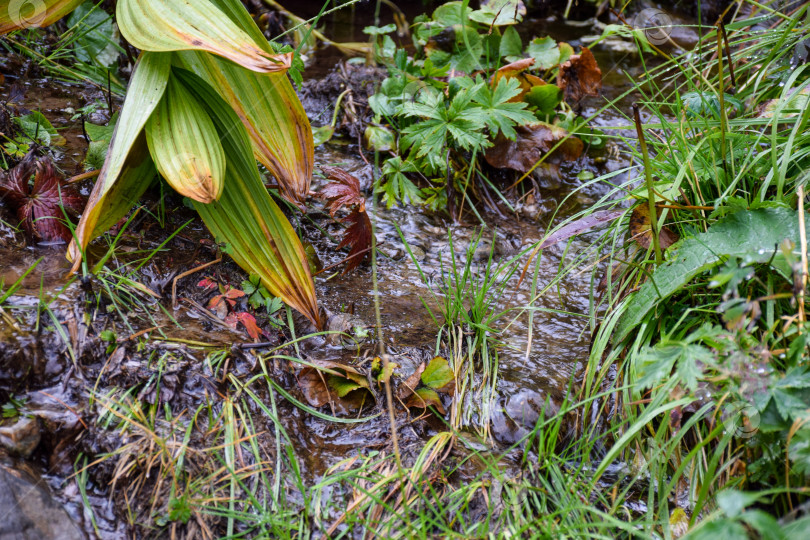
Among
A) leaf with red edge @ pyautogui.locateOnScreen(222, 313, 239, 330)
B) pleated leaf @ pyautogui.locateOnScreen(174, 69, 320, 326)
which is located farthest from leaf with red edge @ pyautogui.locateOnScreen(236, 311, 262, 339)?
pleated leaf @ pyautogui.locateOnScreen(174, 69, 320, 326)

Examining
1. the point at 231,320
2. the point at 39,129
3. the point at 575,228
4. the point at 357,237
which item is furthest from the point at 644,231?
the point at 39,129

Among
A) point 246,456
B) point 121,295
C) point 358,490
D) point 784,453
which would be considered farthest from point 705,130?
point 121,295

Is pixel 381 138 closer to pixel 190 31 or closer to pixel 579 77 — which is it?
pixel 579 77

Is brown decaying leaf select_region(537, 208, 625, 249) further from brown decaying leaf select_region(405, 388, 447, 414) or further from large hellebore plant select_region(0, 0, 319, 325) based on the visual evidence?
→ large hellebore plant select_region(0, 0, 319, 325)

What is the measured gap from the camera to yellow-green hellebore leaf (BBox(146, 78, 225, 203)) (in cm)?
168

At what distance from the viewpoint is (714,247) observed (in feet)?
5.62

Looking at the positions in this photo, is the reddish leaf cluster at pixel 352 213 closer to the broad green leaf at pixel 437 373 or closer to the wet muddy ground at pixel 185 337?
the wet muddy ground at pixel 185 337

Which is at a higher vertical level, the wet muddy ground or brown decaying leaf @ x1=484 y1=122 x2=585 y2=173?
brown decaying leaf @ x1=484 y1=122 x2=585 y2=173

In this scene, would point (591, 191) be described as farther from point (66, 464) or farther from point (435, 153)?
point (66, 464)

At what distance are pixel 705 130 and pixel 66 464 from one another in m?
2.37

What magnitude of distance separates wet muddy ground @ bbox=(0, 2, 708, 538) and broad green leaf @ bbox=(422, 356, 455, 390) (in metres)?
0.09

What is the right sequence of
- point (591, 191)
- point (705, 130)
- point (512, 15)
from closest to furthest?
1. point (705, 130)
2. point (591, 191)
3. point (512, 15)

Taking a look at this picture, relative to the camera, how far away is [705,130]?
82.7 inches

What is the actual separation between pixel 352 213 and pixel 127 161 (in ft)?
2.67
